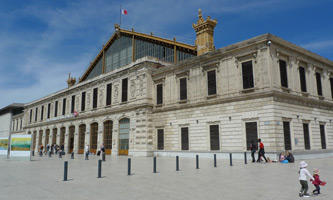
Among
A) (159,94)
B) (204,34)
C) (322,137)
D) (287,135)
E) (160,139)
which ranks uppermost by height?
(204,34)

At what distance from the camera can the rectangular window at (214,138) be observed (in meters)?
24.5

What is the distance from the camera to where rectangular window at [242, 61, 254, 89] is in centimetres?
2291

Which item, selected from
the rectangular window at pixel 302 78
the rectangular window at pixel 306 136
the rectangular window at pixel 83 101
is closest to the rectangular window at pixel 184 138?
the rectangular window at pixel 306 136

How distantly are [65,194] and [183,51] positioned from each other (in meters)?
33.2

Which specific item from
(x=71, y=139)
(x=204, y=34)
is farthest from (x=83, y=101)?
(x=204, y=34)

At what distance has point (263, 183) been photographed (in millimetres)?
10211

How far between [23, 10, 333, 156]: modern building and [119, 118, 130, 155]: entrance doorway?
0.42 feet

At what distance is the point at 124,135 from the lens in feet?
112

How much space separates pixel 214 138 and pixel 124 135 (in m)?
13.5

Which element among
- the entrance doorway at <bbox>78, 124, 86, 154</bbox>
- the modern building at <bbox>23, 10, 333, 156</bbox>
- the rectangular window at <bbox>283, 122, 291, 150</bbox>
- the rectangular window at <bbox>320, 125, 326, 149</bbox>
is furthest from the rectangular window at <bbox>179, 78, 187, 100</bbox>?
the entrance doorway at <bbox>78, 124, 86, 154</bbox>

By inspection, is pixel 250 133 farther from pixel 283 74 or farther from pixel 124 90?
pixel 124 90

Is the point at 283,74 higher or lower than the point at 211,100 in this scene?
higher

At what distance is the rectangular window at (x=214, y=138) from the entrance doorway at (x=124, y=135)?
488 inches

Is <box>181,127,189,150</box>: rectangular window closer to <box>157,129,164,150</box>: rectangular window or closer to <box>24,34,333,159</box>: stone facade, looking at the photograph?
<box>24,34,333,159</box>: stone facade
